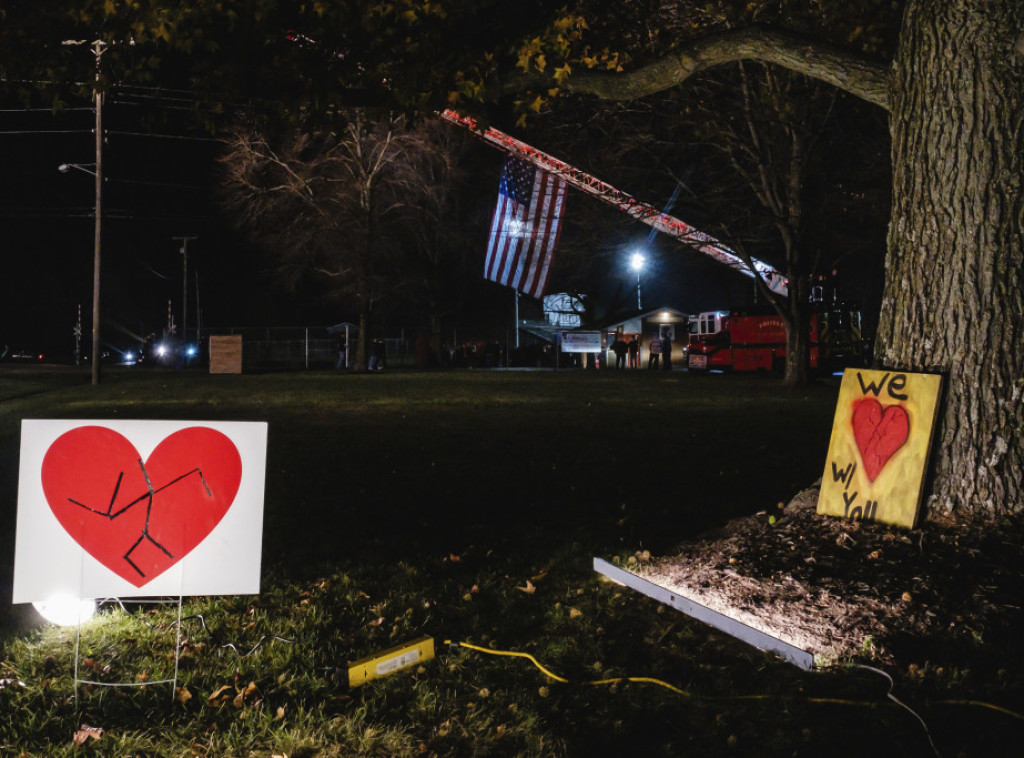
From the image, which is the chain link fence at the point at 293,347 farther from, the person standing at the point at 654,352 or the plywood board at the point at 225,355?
the plywood board at the point at 225,355

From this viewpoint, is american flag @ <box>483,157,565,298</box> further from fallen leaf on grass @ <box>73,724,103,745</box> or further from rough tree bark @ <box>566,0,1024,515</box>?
fallen leaf on grass @ <box>73,724,103,745</box>

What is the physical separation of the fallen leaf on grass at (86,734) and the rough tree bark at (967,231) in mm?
4153

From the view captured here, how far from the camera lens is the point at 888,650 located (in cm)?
355

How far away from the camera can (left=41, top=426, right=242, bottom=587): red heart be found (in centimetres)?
329

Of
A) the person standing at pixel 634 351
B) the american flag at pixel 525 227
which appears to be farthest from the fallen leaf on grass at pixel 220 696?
the person standing at pixel 634 351

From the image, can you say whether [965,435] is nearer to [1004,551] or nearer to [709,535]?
[1004,551]

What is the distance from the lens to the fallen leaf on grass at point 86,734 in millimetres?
2943

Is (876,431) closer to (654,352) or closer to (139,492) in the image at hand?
(139,492)

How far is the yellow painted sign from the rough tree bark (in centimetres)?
12

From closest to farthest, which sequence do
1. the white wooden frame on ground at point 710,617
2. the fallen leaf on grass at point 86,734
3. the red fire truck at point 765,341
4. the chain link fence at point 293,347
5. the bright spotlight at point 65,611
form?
the fallen leaf on grass at point 86,734 → the white wooden frame on ground at point 710,617 → the bright spotlight at point 65,611 → the red fire truck at point 765,341 → the chain link fence at point 293,347

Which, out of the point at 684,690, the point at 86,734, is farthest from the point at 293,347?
the point at 684,690

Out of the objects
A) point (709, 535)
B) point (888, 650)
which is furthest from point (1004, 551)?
point (709, 535)

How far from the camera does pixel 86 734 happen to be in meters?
2.98

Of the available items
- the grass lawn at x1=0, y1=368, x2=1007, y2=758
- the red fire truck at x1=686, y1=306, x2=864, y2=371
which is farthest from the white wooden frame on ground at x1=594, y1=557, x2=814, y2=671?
the red fire truck at x1=686, y1=306, x2=864, y2=371
